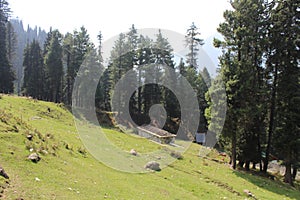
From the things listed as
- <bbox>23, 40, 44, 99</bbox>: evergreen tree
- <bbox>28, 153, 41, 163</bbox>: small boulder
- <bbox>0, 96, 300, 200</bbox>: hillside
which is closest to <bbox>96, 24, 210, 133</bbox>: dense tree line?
<bbox>23, 40, 44, 99</bbox>: evergreen tree

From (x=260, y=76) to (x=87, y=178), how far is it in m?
23.6

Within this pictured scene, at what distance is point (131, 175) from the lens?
60.1 ft

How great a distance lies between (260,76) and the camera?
1210 inches

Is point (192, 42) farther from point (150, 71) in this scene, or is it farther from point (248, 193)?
point (248, 193)

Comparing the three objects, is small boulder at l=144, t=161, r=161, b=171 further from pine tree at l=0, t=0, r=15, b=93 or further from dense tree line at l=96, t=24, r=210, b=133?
pine tree at l=0, t=0, r=15, b=93

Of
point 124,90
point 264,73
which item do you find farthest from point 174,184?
point 124,90

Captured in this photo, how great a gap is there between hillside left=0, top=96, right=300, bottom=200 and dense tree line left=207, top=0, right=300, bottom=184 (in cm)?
492

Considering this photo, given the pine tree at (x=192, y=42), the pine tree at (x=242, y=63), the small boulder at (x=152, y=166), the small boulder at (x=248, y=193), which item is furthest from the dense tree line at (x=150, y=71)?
the small boulder at (x=248, y=193)

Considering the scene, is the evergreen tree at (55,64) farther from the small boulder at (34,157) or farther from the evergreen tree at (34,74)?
the small boulder at (34,157)

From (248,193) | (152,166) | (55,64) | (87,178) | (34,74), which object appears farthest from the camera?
(34,74)

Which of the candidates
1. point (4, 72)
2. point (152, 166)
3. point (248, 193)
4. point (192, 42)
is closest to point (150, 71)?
point (192, 42)

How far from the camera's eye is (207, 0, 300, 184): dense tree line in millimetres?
27062

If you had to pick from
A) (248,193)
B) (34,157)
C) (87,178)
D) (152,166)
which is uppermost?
(34,157)

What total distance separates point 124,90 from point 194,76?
14.9 metres
